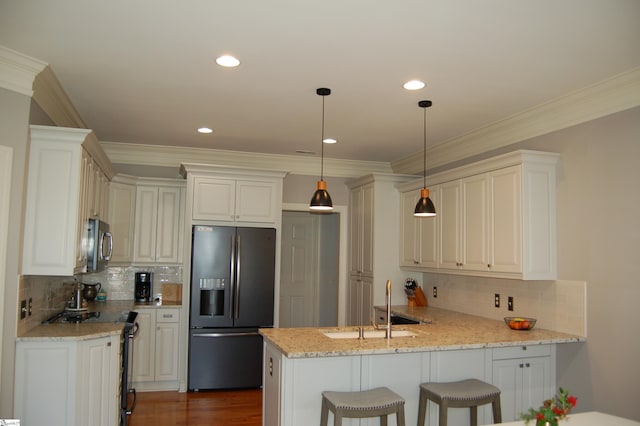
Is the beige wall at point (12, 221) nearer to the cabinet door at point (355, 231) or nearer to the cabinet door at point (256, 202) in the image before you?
the cabinet door at point (256, 202)

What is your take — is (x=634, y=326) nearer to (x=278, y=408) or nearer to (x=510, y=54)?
(x=510, y=54)

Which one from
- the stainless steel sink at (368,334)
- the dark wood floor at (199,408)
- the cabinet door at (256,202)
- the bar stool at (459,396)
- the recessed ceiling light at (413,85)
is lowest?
the dark wood floor at (199,408)

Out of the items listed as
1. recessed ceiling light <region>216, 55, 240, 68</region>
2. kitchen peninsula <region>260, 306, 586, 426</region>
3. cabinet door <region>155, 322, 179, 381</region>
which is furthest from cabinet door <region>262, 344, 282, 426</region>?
cabinet door <region>155, 322, 179, 381</region>

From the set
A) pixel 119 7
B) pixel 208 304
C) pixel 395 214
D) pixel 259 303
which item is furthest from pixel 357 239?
pixel 119 7

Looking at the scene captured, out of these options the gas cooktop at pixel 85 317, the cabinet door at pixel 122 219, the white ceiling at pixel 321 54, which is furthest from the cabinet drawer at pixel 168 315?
the white ceiling at pixel 321 54

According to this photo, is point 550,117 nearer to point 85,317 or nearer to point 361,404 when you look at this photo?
point 361,404

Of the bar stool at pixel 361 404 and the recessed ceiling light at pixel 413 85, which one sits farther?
the recessed ceiling light at pixel 413 85

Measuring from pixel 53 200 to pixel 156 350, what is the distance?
253 centimetres

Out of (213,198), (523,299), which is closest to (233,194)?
(213,198)

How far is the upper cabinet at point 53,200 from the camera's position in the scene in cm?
362

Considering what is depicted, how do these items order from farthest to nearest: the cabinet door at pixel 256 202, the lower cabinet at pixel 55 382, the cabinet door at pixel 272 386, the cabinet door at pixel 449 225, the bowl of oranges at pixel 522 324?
the cabinet door at pixel 256 202 → the cabinet door at pixel 449 225 → the bowl of oranges at pixel 522 324 → the lower cabinet at pixel 55 382 → the cabinet door at pixel 272 386

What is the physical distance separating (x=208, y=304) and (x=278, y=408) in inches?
99.9

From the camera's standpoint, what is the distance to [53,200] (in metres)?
3.70

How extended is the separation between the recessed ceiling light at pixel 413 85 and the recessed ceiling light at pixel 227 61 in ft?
3.91
